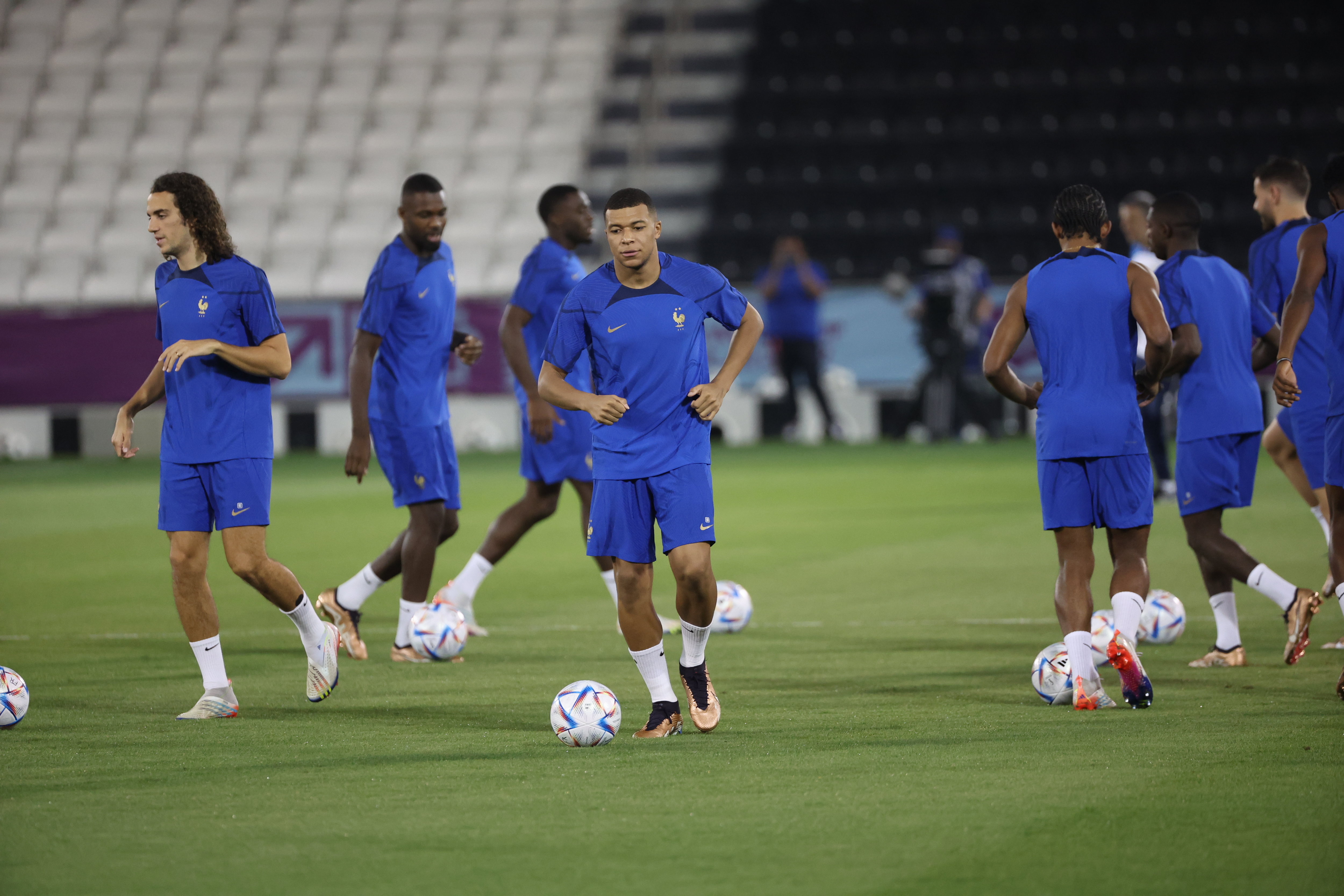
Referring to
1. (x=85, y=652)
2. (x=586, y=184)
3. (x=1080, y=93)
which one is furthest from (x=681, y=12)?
(x=85, y=652)

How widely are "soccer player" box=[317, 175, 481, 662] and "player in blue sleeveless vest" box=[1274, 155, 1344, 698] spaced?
3915 mm

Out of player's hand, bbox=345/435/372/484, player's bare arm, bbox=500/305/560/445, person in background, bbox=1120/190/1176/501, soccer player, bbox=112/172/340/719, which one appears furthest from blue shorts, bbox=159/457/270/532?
person in background, bbox=1120/190/1176/501

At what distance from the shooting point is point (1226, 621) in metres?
7.55

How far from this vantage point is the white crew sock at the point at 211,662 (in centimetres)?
673

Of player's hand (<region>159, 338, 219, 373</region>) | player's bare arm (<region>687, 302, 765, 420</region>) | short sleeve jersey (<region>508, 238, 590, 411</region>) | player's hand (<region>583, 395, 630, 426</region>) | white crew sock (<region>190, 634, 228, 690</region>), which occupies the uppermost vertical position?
short sleeve jersey (<region>508, 238, 590, 411</region>)

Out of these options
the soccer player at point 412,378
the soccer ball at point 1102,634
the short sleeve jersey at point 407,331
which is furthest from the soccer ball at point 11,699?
the soccer ball at point 1102,634

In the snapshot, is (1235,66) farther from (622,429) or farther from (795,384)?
(622,429)

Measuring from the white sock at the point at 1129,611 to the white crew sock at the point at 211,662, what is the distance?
3.61 metres

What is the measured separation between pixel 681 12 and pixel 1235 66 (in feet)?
31.0

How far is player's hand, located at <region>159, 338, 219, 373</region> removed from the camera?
6391mm

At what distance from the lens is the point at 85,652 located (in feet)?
28.0

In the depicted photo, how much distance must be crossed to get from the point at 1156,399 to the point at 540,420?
4795mm

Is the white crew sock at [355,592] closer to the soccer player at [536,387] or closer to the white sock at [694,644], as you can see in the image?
the soccer player at [536,387]

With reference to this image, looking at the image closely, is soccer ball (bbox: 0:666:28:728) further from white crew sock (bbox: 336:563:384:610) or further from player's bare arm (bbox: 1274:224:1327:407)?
player's bare arm (bbox: 1274:224:1327:407)
